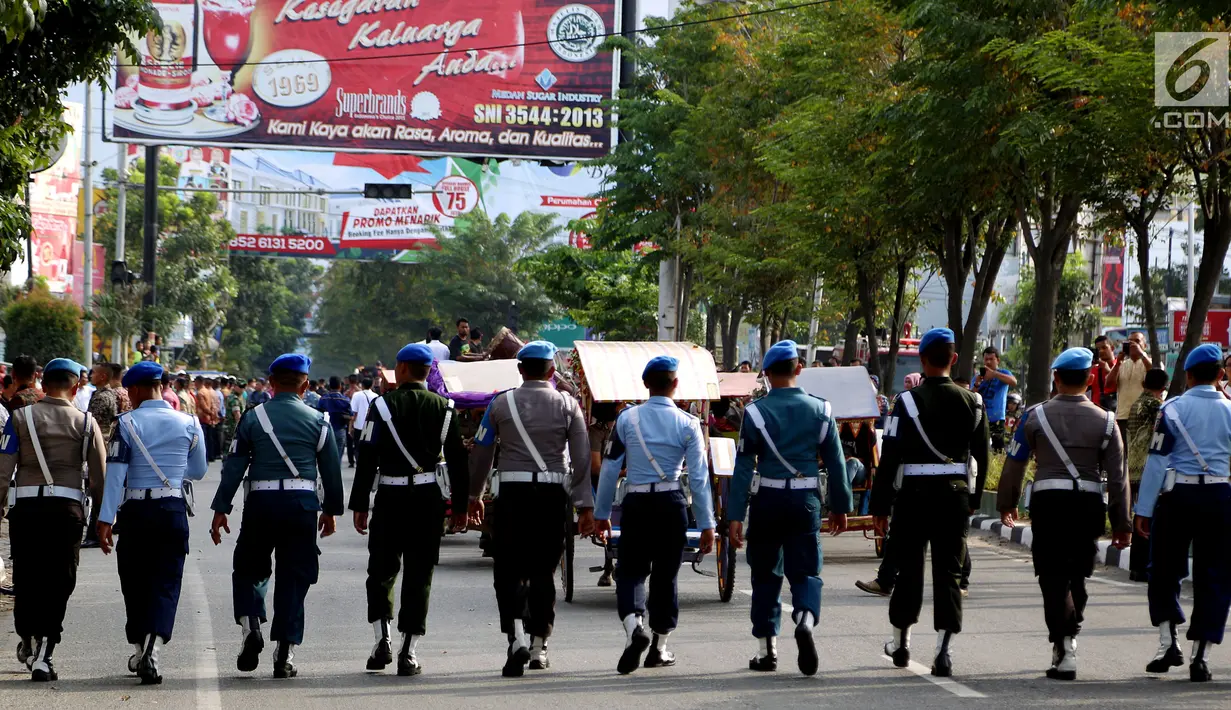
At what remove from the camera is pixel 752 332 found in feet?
254

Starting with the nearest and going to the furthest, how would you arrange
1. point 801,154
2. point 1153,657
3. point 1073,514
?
1. point 1073,514
2. point 1153,657
3. point 801,154

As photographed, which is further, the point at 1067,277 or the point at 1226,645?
the point at 1067,277

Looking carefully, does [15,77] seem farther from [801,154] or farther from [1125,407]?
[801,154]

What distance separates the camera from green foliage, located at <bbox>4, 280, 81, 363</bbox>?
3700 centimetres

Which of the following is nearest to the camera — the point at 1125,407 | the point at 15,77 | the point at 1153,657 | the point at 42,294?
the point at 1153,657

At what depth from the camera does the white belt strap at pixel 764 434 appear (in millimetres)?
8852

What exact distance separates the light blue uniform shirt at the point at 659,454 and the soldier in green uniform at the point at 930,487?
37.8 inches

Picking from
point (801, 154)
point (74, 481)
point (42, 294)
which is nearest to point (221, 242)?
point (42, 294)

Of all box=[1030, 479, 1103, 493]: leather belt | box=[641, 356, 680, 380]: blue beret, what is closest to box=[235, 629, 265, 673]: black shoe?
box=[641, 356, 680, 380]: blue beret

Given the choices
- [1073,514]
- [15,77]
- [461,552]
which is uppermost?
[15,77]

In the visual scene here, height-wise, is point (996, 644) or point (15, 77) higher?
point (15, 77)

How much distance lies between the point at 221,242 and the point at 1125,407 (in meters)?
44.1

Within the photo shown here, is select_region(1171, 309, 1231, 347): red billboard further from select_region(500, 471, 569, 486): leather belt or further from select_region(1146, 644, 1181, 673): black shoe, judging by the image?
select_region(500, 471, 569, 486): leather belt

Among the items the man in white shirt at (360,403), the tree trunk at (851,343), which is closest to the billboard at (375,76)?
the tree trunk at (851,343)
